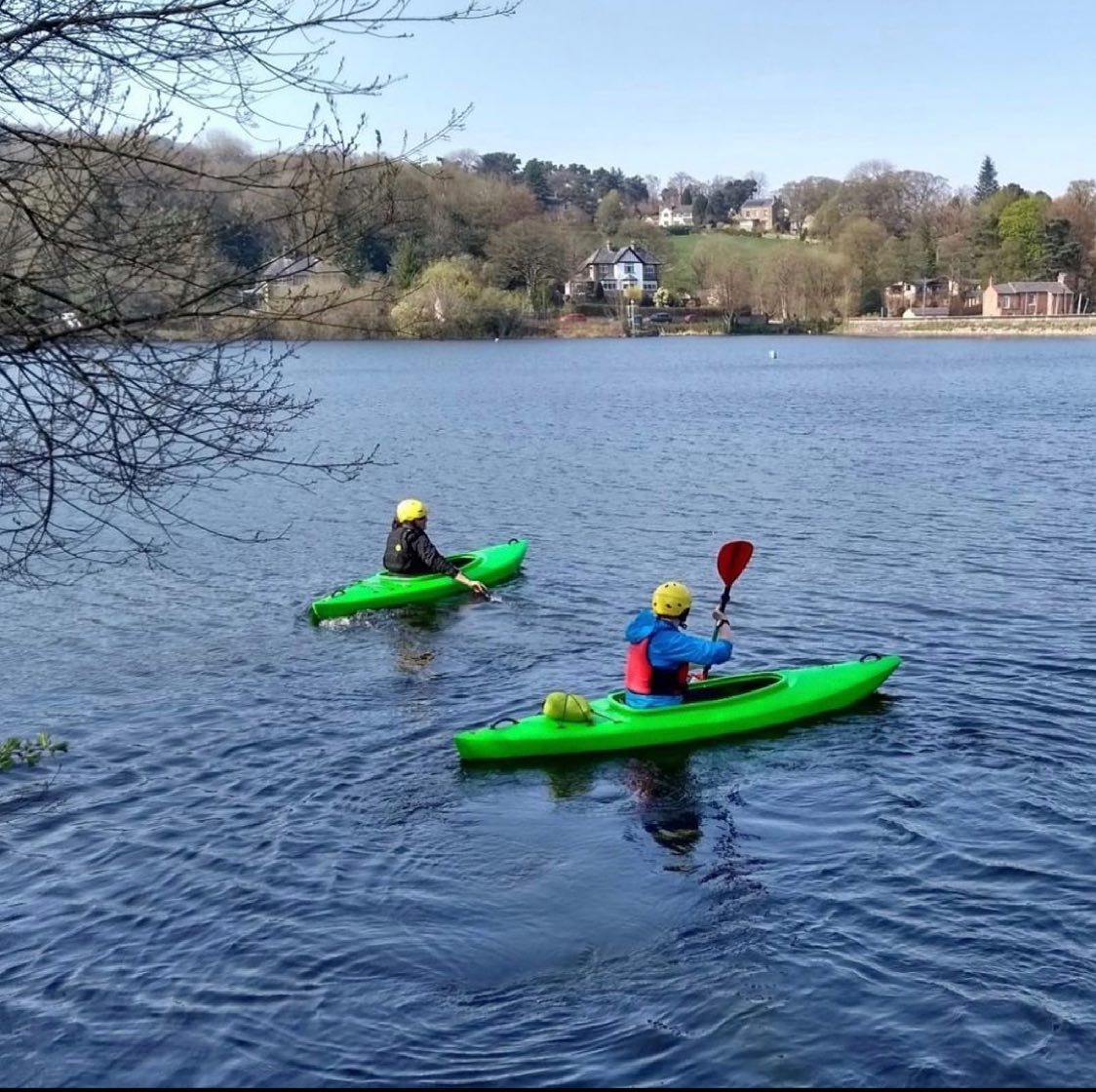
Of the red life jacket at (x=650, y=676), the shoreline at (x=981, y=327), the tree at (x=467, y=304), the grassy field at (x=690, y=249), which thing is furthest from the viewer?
the grassy field at (x=690, y=249)

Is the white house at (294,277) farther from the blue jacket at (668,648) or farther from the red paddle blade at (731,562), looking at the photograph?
the red paddle blade at (731,562)

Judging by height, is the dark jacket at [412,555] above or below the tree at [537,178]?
below

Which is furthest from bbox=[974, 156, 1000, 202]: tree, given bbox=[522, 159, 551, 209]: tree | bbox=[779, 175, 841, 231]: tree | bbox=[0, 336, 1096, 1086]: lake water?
bbox=[0, 336, 1096, 1086]: lake water

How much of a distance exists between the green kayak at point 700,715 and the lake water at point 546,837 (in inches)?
8.2

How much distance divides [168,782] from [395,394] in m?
39.8

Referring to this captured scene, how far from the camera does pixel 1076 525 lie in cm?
2025

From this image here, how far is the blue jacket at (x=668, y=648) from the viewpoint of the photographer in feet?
35.2

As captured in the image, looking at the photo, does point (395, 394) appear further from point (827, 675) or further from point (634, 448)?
point (827, 675)

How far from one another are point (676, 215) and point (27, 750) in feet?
577

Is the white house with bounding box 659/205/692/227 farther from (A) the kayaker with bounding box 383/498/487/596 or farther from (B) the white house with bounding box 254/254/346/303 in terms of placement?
(B) the white house with bounding box 254/254/346/303

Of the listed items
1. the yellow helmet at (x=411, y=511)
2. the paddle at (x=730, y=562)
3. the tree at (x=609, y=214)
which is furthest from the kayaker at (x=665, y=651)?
the tree at (x=609, y=214)

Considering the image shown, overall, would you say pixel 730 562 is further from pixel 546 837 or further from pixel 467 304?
pixel 467 304

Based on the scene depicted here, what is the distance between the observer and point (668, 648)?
35.8 ft

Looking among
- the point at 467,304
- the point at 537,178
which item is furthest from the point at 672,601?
the point at 537,178
